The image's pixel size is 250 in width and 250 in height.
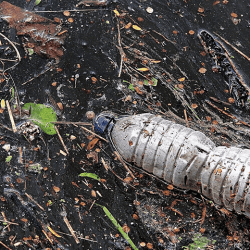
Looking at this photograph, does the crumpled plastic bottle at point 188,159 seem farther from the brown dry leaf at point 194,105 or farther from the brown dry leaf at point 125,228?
the brown dry leaf at point 125,228

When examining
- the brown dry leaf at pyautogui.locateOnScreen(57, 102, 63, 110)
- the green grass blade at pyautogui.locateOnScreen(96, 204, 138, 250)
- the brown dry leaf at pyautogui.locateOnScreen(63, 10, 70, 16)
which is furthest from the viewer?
the brown dry leaf at pyautogui.locateOnScreen(63, 10, 70, 16)

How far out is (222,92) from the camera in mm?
4582

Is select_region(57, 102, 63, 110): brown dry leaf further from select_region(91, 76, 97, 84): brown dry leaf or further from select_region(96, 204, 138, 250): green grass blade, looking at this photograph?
select_region(96, 204, 138, 250): green grass blade

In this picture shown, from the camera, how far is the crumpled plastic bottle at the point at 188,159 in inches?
153

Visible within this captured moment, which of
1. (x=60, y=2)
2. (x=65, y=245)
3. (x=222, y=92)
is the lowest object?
(x=65, y=245)

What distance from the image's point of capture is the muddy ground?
423 cm

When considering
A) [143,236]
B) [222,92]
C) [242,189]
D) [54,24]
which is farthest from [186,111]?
[54,24]

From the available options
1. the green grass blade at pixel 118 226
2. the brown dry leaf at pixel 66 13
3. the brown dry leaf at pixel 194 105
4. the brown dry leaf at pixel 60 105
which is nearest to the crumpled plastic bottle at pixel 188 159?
the brown dry leaf at pixel 194 105

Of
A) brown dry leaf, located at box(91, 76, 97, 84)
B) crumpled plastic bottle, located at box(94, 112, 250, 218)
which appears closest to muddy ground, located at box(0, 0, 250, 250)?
brown dry leaf, located at box(91, 76, 97, 84)

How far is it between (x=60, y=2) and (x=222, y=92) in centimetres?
227

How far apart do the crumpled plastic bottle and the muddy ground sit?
0.73 feet

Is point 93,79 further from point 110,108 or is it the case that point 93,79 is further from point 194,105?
point 194,105

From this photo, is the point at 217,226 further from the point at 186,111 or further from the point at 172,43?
the point at 172,43

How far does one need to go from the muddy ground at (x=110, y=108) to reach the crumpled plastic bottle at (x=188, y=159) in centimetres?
22
